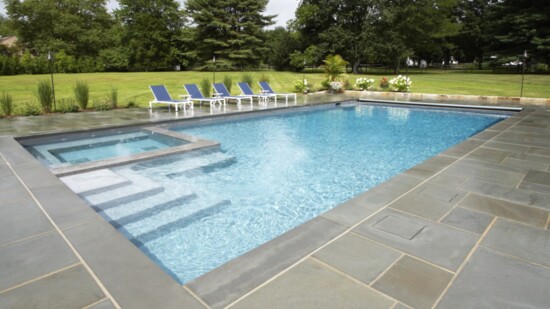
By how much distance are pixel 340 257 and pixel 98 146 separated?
580 centimetres

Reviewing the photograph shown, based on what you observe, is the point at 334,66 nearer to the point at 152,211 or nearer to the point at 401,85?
the point at 401,85

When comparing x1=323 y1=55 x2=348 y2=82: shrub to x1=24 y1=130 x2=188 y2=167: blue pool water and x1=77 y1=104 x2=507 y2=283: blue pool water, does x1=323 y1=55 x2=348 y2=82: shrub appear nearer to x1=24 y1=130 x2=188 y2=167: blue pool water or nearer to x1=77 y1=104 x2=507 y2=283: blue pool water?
x1=77 y1=104 x2=507 y2=283: blue pool water

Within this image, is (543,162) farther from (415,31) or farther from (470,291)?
(415,31)

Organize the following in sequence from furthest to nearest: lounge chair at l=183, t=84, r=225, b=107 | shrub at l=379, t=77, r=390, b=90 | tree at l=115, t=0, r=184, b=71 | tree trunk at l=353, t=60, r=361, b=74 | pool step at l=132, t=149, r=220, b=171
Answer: tree at l=115, t=0, r=184, b=71, tree trunk at l=353, t=60, r=361, b=74, shrub at l=379, t=77, r=390, b=90, lounge chair at l=183, t=84, r=225, b=107, pool step at l=132, t=149, r=220, b=171

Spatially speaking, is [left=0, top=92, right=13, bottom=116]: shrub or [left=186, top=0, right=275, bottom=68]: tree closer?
[left=0, top=92, right=13, bottom=116]: shrub

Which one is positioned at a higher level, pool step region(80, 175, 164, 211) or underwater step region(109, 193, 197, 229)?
pool step region(80, 175, 164, 211)

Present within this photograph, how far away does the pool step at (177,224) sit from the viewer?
327 cm

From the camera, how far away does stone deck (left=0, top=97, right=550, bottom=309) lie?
1892mm

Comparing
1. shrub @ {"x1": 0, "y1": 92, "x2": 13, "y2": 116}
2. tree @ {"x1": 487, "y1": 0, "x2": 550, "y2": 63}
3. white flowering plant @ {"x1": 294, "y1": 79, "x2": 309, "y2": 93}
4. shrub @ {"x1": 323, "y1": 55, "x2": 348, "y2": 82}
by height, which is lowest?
shrub @ {"x1": 0, "y1": 92, "x2": 13, "y2": 116}

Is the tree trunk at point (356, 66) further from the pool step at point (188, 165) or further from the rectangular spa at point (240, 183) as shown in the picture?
the pool step at point (188, 165)

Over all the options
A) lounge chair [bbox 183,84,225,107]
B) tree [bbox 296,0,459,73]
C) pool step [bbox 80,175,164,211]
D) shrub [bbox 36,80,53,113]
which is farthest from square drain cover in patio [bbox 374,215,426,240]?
tree [bbox 296,0,459,73]

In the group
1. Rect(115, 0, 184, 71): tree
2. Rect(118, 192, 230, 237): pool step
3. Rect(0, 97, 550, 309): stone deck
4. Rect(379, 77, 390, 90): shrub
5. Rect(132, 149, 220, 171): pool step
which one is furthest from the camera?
Rect(115, 0, 184, 71): tree

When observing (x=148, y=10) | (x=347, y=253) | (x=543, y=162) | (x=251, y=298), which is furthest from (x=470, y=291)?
(x=148, y=10)

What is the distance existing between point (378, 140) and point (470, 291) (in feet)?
19.0
